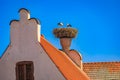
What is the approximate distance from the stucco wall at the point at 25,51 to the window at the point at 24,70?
19 centimetres

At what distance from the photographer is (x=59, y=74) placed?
922 inches

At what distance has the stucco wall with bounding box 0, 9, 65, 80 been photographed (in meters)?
24.0

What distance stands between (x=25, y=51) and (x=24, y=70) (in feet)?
3.41

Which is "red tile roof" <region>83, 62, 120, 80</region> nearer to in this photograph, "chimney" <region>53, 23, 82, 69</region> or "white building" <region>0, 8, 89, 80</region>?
"chimney" <region>53, 23, 82, 69</region>

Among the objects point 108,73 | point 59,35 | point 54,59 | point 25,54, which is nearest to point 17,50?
point 25,54

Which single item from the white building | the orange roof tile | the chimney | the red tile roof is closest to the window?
the white building

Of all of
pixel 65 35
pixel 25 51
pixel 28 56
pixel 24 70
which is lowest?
pixel 24 70

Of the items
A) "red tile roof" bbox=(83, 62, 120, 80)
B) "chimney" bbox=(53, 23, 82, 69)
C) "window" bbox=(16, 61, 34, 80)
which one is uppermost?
"chimney" bbox=(53, 23, 82, 69)

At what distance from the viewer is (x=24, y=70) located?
2472 cm

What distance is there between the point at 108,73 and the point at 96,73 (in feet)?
2.85

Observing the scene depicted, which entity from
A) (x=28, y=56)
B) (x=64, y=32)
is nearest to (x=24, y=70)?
(x=28, y=56)

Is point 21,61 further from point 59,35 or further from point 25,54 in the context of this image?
point 59,35

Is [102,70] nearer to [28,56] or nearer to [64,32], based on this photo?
[64,32]

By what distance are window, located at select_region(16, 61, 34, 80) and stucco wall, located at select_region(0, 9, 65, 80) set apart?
0.19 m
